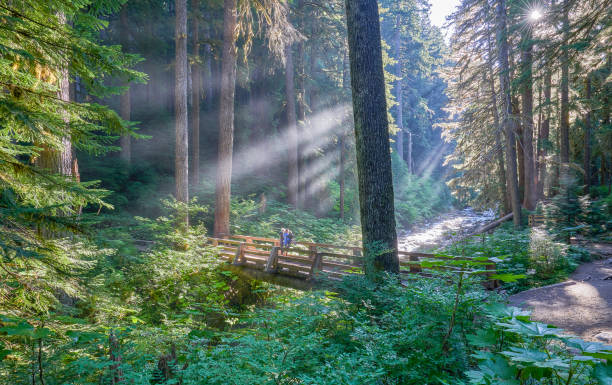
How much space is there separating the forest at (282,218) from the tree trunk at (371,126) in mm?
39

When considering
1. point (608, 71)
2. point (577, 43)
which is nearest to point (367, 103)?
point (577, 43)

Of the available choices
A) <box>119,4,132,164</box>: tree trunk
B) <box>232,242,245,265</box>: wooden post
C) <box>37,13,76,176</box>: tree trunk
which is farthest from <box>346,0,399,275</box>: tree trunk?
<box>119,4,132,164</box>: tree trunk

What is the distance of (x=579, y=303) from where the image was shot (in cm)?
645

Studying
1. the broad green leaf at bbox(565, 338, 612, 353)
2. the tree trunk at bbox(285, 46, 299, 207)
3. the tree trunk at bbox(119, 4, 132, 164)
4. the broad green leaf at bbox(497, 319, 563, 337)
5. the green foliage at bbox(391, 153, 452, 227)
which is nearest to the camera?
the broad green leaf at bbox(565, 338, 612, 353)

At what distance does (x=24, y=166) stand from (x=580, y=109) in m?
22.6

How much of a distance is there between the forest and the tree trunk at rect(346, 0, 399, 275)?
0.13 ft

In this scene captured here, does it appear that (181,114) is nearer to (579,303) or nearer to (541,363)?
(541,363)

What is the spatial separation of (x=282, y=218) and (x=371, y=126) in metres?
13.5

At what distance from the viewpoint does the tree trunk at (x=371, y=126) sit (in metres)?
5.73

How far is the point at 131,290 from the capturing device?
27.7 ft

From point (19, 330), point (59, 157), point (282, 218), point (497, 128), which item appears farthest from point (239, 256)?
point (497, 128)

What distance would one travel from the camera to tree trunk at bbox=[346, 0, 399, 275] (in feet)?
18.8

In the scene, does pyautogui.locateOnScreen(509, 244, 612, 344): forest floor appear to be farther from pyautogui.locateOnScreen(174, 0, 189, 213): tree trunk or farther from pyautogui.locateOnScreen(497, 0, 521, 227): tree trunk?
pyautogui.locateOnScreen(174, 0, 189, 213): tree trunk

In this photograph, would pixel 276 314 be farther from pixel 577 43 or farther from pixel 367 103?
pixel 577 43
